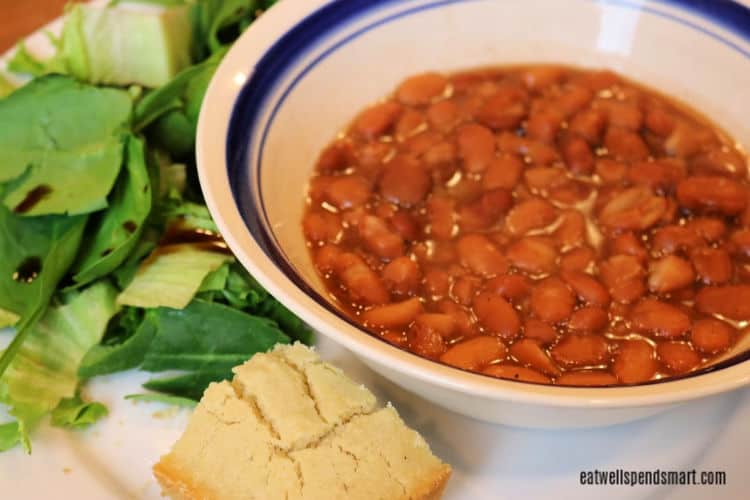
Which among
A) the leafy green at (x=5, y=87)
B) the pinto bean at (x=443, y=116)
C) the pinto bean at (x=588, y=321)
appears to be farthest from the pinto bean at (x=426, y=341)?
the leafy green at (x=5, y=87)

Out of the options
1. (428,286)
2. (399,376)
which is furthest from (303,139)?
(399,376)

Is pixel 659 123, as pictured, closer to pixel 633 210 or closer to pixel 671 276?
pixel 633 210

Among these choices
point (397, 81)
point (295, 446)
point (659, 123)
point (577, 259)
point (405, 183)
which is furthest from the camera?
point (397, 81)

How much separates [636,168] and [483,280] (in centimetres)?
41

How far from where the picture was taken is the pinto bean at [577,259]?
1369 mm

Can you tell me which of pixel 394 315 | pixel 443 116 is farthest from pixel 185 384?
pixel 443 116

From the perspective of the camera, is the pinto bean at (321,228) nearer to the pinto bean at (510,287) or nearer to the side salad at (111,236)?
the side salad at (111,236)

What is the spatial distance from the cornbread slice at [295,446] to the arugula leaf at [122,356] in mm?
218

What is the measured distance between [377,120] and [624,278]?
0.60 m

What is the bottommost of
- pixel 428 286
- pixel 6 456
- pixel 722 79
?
pixel 6 456

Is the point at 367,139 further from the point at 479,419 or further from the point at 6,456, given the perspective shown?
the point at 6,456

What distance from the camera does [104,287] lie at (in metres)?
1.50

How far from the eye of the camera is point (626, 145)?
1.56 m

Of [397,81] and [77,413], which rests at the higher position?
[397,81]
